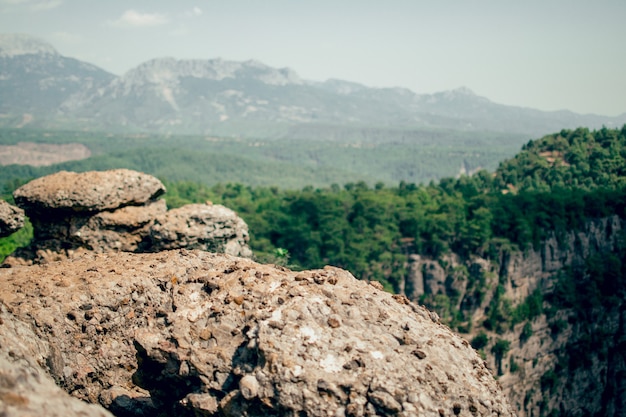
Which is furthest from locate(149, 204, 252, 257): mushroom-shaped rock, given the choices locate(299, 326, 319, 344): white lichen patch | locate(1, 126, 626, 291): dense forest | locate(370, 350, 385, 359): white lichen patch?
locate(1, 126, 626, 291): dense forest

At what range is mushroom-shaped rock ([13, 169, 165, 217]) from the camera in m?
16.6

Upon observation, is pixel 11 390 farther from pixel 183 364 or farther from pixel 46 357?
pixel 46 357

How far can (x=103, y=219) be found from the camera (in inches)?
666

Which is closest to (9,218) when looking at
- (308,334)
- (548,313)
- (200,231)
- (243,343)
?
(200,231)

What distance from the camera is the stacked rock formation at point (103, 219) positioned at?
16641 millimetres

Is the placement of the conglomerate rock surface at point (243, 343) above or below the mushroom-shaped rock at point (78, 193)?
below

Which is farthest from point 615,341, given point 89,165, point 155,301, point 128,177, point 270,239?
point 89,165

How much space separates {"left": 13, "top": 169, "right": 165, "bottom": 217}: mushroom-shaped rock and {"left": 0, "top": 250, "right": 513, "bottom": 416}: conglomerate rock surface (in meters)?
5.27

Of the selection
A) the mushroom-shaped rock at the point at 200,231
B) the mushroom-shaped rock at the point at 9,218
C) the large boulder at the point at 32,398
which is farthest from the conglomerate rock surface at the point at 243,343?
the mushroom-shaped rock at the point at 200,231

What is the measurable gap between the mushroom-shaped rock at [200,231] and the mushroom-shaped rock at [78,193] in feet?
4.45

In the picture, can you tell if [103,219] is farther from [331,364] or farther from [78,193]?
[331,364]

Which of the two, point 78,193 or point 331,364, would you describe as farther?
point 78,193

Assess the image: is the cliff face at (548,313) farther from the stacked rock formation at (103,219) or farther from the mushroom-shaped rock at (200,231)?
the stacked rock formation at (103,219)

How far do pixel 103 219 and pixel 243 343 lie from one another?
9.99 m
